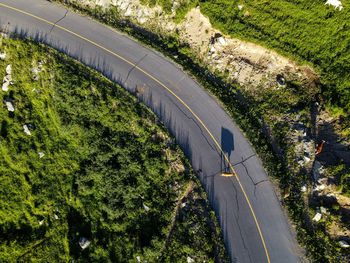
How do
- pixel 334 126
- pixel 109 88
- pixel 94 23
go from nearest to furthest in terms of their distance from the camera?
pixel 334 126 < pixel 109 88 < pixel 94 23

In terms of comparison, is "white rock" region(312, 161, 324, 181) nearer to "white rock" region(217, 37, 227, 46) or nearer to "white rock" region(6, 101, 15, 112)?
"white rock" region(217, 37, 227, 46)

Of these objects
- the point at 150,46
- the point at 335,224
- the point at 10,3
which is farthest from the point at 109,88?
the point at 335,224

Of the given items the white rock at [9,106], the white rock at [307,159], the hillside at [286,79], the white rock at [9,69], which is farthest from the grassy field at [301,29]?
the white rock at [9,106]

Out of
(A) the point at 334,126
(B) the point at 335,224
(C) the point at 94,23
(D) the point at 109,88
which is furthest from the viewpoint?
(C) the point at 94,23

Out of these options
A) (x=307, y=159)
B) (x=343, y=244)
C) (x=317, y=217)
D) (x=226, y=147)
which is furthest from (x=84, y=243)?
(x=343, y=244)

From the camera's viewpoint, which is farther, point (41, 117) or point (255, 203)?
point (41, 117)

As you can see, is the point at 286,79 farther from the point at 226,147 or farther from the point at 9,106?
the point at 9,106

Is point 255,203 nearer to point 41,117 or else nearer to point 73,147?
point 73,147
